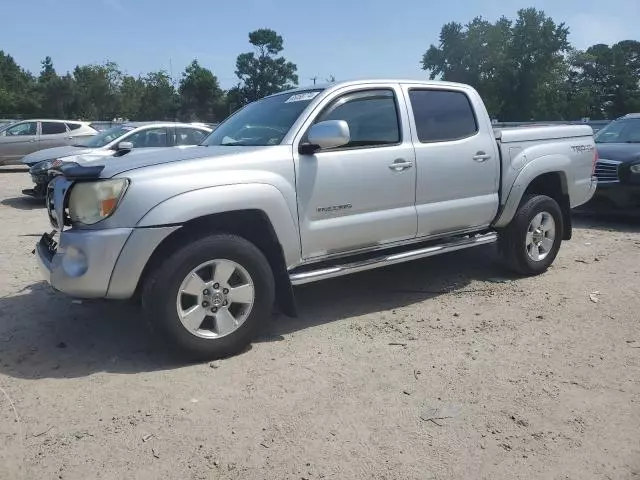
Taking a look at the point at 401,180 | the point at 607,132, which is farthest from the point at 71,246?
the point at 607,132

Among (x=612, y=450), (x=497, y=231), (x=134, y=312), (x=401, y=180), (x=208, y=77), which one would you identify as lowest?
(x=612, y=450)

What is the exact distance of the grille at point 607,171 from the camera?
8773 mm

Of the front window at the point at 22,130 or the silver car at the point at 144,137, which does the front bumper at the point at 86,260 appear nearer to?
the silver car at the point at 144,137

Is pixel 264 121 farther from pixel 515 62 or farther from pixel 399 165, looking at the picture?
pixel 515 62

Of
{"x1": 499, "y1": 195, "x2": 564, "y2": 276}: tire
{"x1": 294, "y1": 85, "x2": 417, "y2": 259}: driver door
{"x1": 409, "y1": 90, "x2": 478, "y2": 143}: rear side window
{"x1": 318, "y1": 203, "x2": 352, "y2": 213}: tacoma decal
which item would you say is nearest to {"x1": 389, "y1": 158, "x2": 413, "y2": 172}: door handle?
{"x1": 294, "y1": 85, "x2": 417, "y2": 259}: driver door

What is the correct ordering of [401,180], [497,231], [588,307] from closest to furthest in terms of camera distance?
[401,180] → [588,307] → [497,231]

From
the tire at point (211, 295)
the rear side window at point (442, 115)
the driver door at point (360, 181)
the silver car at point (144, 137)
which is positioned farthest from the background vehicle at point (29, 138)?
the tire at point (211, 295)

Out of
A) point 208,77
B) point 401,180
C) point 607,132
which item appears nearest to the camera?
point 401,180

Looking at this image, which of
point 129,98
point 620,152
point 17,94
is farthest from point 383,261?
point 17,94

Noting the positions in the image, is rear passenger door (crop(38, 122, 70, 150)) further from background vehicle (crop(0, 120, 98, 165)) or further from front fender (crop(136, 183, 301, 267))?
front fender (crop(136, 183, 301, 267))

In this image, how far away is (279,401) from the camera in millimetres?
3346

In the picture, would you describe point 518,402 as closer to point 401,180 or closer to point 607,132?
point 401,180

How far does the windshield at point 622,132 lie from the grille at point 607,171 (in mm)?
1281

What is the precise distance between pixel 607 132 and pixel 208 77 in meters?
61.7
